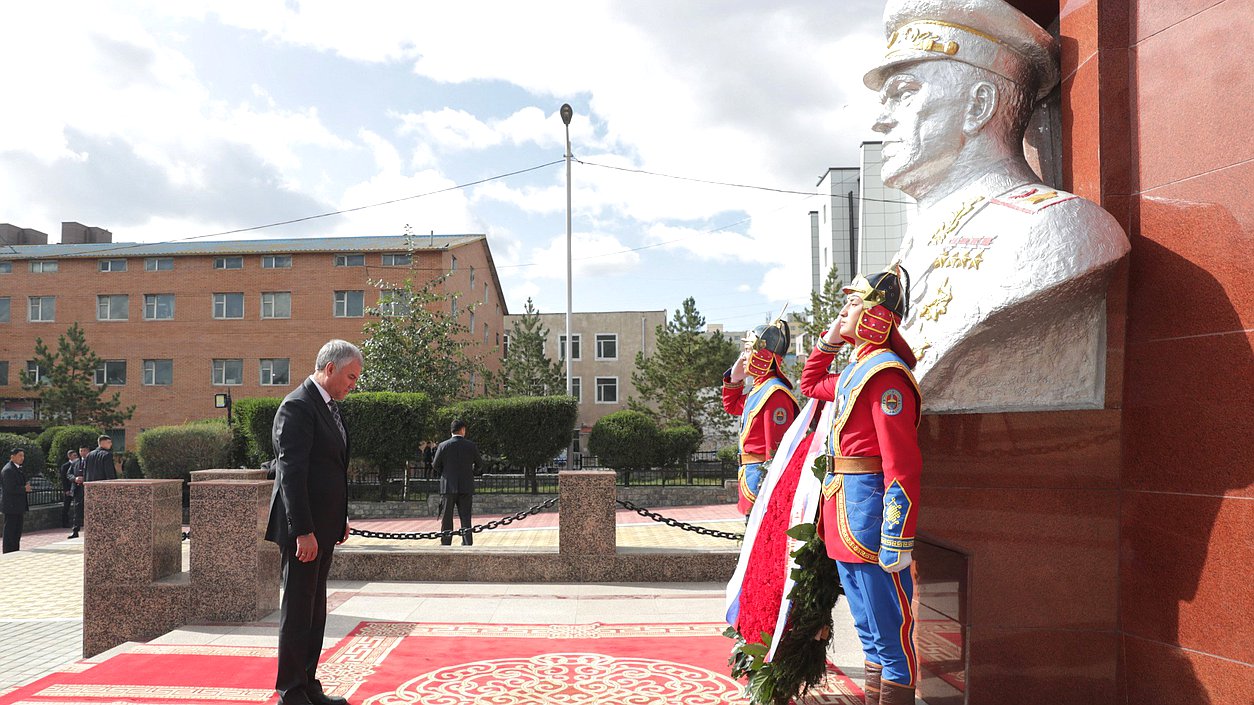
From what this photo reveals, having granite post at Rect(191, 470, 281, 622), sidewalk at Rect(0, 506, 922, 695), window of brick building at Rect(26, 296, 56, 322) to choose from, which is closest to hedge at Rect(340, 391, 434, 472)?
sidewalk at Rect(0, 506, 922, 695)

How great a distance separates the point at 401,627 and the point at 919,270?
176 inches

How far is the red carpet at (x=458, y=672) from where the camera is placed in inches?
181

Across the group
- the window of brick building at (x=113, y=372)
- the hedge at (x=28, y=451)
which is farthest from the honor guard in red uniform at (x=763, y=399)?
the window of brick building at (x=113, y=372)

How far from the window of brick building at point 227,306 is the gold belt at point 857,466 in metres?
37.5

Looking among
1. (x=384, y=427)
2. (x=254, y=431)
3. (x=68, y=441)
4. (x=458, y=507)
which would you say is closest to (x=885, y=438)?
(x=458, y=507)

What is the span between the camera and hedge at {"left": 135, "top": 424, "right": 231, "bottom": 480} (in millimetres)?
21141

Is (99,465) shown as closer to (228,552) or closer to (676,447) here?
(228,552)

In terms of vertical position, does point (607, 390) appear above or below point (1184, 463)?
below

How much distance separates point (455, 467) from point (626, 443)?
1235cm

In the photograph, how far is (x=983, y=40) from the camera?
4.48 metres

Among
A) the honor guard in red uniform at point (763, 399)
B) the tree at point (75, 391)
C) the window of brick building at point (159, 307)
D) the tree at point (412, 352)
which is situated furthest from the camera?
the window of brick building at point (159, 307)

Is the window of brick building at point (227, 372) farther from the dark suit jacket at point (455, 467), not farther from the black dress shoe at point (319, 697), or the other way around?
the black dress shoe at point (319, 697)

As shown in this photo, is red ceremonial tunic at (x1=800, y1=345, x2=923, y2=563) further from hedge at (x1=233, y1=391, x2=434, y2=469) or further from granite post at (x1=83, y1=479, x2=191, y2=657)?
hedge at (x1=233, y1=391, x2=434, y2=469)

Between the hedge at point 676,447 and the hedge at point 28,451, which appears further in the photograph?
the hedge at point 676,447
